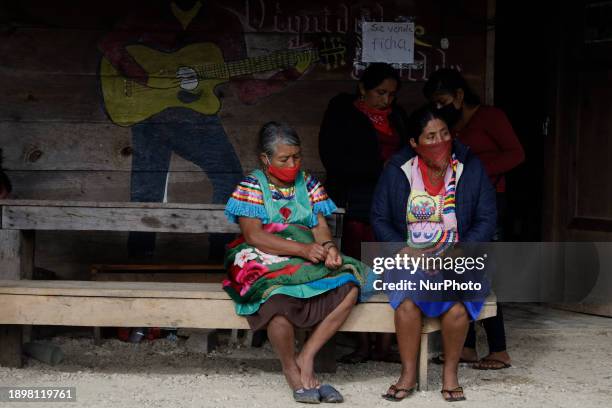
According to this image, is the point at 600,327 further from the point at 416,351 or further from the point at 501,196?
the point at 416,351

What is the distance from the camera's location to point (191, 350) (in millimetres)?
5957

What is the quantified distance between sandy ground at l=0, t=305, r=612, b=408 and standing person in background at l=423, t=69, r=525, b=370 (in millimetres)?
146

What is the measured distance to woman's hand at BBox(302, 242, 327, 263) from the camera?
4.88 m

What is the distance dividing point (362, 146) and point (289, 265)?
3.24ft

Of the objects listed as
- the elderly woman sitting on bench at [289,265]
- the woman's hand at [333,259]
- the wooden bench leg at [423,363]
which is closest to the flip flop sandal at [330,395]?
the elderly woman sitting on bench at [289,265]

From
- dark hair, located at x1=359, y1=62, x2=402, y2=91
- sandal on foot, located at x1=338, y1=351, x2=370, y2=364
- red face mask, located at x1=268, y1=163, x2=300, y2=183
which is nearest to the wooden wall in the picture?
dark hair, located at x1=359, y1=62, x2=402, y2=91

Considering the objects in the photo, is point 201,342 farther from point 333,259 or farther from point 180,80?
point 180,80

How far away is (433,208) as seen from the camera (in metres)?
5.01

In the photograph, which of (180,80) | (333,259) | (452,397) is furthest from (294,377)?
(180,80)

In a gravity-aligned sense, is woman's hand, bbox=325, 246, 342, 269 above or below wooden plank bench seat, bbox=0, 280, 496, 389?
above

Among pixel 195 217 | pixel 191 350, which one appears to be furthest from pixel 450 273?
A: pixel 191 350

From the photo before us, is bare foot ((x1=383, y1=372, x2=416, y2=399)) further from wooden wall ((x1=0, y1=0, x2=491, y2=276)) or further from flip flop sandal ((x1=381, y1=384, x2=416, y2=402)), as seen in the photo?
wooden wall ((x1=0, y1=0, x2=491, y2=276))

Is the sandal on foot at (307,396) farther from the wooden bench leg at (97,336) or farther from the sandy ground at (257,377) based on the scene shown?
the wooden bench leg at (97,336)

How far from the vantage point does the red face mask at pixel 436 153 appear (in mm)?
4922
